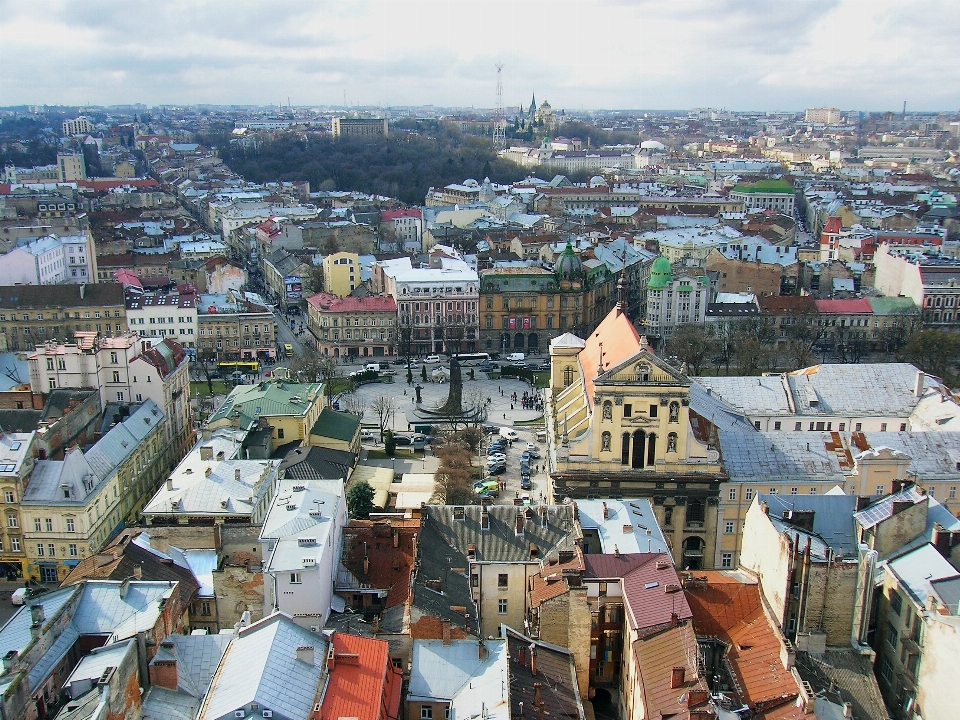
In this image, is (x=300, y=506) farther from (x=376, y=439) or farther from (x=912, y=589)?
(x=376, y=439)

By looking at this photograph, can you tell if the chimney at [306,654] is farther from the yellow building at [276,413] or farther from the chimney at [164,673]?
the yellow building at [276,413]

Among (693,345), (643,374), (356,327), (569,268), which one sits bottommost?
(356,327)

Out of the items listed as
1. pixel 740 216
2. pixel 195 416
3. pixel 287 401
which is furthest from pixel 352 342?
pixel 740 216

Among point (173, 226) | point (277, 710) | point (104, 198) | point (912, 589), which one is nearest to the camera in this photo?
point (277, 710)

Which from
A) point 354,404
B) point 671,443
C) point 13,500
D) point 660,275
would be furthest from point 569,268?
point 13,500

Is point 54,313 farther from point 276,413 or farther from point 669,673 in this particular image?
point 669,673

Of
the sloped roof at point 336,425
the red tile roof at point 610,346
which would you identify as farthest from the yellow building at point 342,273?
the red tile roof at point 610,346

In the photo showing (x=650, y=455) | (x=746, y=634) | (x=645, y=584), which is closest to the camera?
(x=746, y=634)
